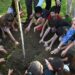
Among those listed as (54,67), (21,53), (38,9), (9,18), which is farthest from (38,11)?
(54,67)

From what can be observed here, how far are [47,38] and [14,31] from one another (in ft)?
2.61

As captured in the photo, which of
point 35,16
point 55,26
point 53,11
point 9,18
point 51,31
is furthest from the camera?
point 35,16

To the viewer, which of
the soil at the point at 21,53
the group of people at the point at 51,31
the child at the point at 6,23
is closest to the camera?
the group of people at the point at 51,31

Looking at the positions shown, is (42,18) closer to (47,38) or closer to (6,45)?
(47,38)

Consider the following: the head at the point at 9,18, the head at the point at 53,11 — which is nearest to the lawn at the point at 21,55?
the head at the point at 9,18

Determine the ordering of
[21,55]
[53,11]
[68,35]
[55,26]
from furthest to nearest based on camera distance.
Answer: [53,11]
[55,26]
[21,55]
[68,35]

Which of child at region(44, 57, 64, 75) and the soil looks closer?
child at region(44, 57, 64, 75)

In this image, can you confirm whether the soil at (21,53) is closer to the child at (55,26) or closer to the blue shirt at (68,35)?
the child at (55,26)

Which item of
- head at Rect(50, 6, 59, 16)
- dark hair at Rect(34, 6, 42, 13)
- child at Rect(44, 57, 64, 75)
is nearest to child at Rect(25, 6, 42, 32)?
dark hair at Rect(34, 6, 42, 13)

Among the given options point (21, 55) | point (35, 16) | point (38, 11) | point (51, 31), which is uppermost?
point (38, 11)

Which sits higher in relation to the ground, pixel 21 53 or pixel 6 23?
pixel 6 23

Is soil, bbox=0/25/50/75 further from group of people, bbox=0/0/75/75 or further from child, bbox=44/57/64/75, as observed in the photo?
child, bbox=44/57/64/75

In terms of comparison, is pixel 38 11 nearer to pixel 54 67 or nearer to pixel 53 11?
pixel 53 11

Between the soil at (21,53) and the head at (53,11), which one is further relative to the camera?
the head at (53,11)
